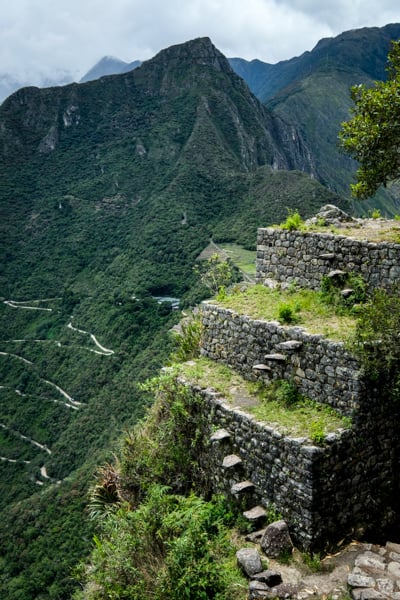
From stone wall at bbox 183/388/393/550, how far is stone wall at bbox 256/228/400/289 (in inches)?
81.7

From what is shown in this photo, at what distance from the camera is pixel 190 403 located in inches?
313

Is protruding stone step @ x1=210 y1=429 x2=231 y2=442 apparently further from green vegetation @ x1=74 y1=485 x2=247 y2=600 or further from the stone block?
the stone block

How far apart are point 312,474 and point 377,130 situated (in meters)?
5.37

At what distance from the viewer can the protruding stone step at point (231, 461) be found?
6.92 meters

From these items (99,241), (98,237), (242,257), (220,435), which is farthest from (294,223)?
(98,237)

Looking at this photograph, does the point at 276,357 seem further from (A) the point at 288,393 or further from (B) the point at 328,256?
(B) the point at 328,256

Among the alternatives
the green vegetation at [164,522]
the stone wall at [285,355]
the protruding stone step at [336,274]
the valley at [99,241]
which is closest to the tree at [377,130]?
the protruding stone step at [336,274]

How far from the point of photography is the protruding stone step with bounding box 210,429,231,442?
7.14 meters

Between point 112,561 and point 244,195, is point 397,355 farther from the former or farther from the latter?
point 244,195

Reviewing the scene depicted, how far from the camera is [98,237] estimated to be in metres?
103

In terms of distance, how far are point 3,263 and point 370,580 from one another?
10594cm

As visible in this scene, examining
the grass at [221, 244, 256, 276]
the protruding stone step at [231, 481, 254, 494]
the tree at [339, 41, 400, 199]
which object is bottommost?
the grass at [221, 244, 256, 276]

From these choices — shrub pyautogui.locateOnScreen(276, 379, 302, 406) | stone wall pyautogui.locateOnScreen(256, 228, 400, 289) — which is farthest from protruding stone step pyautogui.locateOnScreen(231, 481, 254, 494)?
stone wall pyautogui.locateOnScreen(256, 228, 400, 289)

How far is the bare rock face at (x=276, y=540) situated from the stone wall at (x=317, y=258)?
355 cm
